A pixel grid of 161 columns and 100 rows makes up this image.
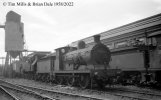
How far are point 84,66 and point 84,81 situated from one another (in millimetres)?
1212

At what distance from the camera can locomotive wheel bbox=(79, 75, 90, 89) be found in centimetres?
1250

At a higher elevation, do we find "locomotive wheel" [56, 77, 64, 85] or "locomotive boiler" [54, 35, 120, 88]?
"locomotive boiler" [54, 35, 120, 88]

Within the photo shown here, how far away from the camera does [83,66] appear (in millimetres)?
13992

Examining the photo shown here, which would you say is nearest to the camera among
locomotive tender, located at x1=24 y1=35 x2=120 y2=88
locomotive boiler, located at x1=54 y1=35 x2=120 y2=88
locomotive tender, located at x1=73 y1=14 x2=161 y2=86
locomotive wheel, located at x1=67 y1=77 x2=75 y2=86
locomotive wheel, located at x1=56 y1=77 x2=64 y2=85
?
locomotive boiler, located at x1=54 y1=35 x2=120 y2=88

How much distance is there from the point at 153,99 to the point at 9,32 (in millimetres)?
34198

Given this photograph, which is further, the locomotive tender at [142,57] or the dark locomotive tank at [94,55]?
the dark locomotive tank at [94,55]

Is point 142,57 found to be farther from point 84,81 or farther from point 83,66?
point 84,81

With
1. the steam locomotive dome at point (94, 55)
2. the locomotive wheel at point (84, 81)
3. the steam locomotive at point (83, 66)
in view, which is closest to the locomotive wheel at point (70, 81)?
the steam locomotive at point (83, 66)

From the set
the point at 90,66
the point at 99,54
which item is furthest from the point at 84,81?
the point at 99,54

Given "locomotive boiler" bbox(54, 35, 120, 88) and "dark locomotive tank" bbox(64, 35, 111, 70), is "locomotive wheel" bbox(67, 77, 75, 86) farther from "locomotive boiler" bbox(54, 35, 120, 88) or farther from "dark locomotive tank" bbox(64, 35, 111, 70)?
"dark locomotive tank" bbox(64, 35, 111, 70)

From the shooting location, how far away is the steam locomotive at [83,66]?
11938 mm

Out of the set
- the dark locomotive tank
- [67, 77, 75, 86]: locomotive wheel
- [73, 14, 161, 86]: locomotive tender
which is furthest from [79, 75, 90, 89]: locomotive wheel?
[73, 14, 161, 86]: locomotive tender

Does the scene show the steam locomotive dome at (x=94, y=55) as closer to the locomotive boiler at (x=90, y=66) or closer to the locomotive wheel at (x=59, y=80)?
the locomotive boiler at (x=90, y=66)

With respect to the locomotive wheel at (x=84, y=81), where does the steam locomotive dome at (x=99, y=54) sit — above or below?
above
